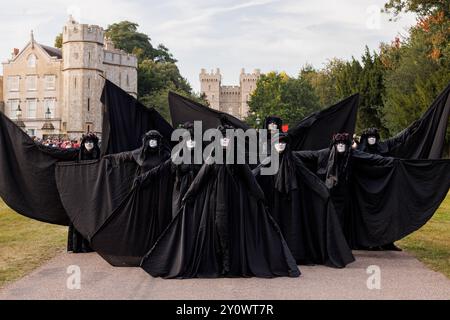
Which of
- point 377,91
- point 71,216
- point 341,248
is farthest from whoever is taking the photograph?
point 377,91

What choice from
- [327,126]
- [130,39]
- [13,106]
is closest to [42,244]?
[327,126]

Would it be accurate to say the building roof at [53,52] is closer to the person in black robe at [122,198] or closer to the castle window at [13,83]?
the castle window at [13,83]

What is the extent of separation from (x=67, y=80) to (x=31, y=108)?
8.48 meters

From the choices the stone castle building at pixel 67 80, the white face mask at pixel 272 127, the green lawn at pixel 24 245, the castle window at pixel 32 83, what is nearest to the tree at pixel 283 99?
the stone castle building at pixel 67 80

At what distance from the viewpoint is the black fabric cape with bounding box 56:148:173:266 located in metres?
11.5

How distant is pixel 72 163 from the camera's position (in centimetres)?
1251

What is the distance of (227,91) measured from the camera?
614ft

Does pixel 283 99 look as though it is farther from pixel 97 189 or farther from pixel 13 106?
pixel 97 189

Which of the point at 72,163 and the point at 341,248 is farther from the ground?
the point at 72,163

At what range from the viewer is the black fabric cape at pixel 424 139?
1333 cm

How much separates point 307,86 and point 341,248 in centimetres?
9347

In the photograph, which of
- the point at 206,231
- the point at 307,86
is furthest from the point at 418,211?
the point at 307,86

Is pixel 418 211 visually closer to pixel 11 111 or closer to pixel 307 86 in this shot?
pixel 307 86
